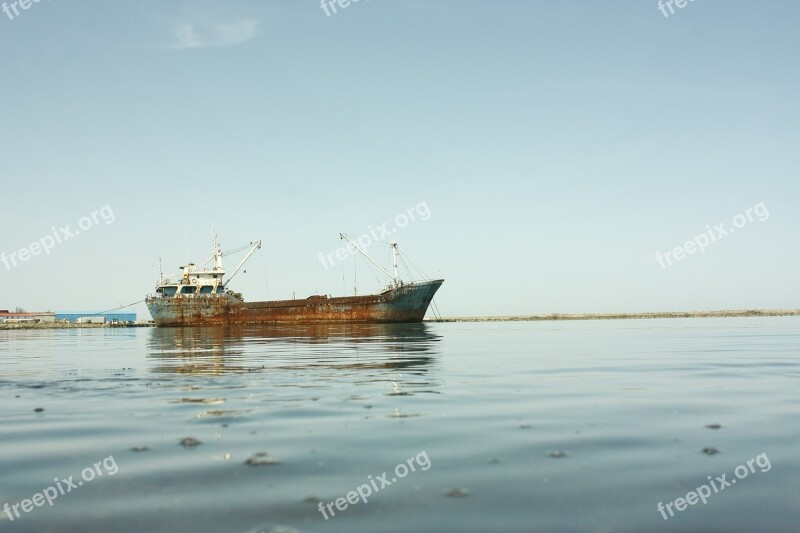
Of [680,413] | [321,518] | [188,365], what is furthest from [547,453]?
[188,365]

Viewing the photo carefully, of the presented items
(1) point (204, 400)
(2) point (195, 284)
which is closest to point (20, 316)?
(2) point (195, 284)

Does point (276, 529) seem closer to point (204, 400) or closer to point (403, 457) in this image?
point (403, 457)

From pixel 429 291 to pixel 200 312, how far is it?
35.4 m

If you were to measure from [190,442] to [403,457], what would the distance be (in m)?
2.95

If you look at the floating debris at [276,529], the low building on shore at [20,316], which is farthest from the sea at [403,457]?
the low building on shore at [20,316]

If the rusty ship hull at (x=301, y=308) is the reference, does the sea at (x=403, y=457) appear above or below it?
below

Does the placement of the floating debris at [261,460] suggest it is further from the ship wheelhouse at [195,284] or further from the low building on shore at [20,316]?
the low building on shore at [20,316]

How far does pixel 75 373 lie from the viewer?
19.3m

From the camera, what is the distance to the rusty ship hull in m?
83.2

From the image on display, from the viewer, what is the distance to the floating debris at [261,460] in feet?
22.6

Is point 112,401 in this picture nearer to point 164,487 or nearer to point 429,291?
point 164,487

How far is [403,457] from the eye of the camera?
23.3 ft

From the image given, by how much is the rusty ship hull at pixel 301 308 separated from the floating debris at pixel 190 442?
241 feet

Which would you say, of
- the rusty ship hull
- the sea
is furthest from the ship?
the sea
